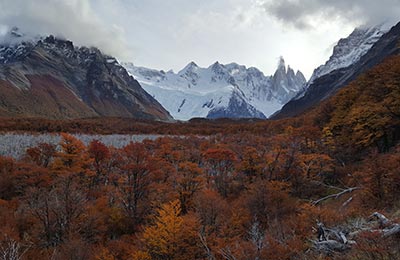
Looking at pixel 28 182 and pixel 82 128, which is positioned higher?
pixel 82 128

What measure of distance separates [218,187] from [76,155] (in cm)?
2301

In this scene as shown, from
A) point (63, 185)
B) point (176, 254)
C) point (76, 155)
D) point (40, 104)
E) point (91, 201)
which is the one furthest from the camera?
point (40, 104)

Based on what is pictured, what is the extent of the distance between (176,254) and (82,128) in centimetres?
8579

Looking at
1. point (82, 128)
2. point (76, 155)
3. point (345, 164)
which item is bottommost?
point (345, 164)

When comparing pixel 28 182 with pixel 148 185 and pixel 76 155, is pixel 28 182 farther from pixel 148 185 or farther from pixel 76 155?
pixel 148 185

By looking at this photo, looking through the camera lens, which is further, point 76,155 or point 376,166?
point 76,155

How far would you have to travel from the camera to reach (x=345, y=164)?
41.1 meters

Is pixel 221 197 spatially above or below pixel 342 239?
below

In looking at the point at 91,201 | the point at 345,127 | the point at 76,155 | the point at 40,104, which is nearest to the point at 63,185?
the point at 91,201

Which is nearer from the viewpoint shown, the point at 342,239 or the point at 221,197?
the point at 342,239

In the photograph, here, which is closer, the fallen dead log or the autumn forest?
the fallen dead log

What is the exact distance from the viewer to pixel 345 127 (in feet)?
146

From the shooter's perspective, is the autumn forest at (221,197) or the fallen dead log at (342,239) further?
the autumn forest at (221,197)

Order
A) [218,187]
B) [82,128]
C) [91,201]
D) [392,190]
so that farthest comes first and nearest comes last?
[82,128]
[218,187]
[91,201]
[392,190]
